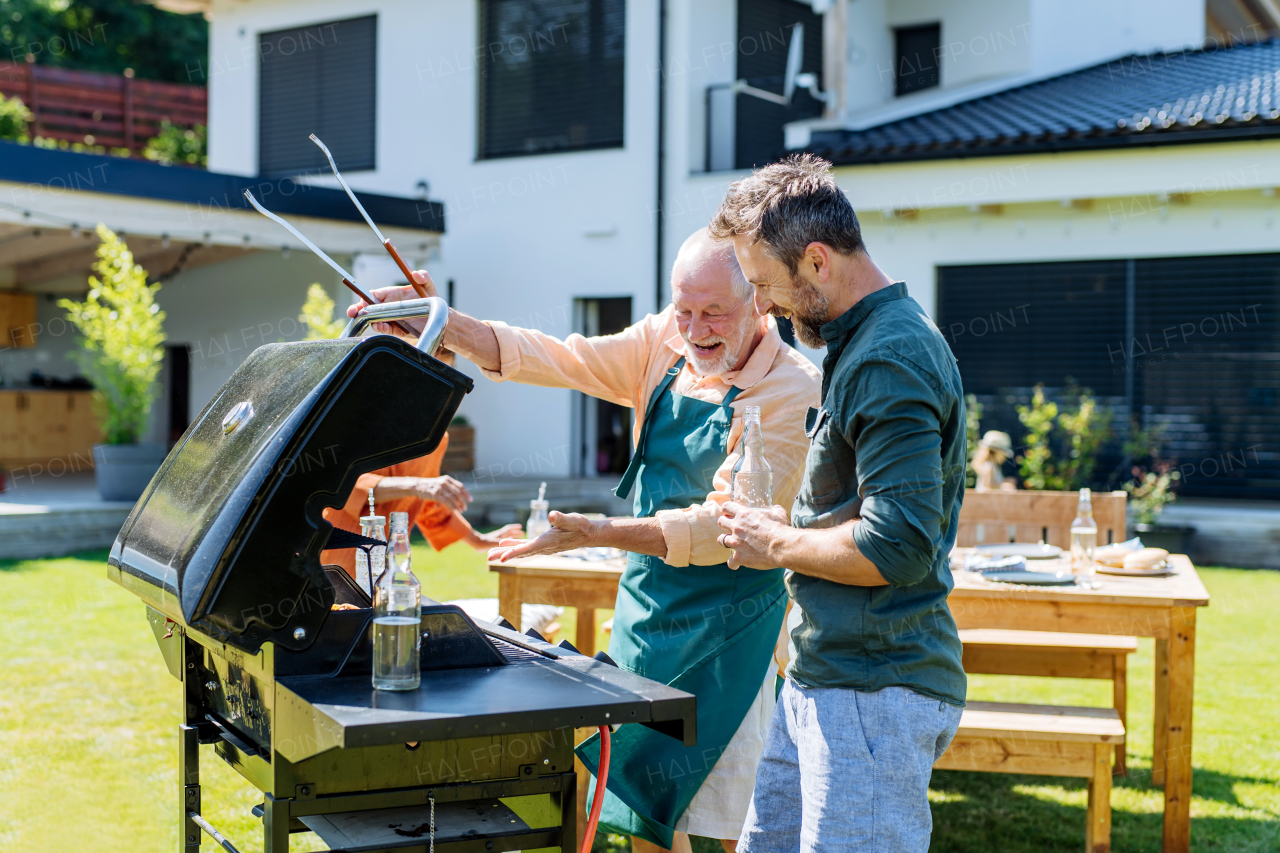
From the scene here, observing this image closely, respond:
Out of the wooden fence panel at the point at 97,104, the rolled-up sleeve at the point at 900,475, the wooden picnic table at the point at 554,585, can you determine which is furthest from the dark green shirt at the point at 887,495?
the wooden fence panel at the point at 97,104

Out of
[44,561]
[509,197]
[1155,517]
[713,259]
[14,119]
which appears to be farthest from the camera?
[14,119]

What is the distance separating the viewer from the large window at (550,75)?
547 inches

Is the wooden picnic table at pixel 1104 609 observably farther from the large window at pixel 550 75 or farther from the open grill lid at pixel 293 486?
the large window at pixel 550 75

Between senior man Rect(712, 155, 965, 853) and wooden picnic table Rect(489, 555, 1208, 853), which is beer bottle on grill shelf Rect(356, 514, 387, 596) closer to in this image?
senior man Rect(712, 155, 965, 853)

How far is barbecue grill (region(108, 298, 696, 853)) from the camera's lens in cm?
183

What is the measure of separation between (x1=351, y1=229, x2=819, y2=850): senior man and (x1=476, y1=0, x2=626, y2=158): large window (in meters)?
11.3

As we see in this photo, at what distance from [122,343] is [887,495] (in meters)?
10.2

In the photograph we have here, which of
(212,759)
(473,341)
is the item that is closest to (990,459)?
(212,759)

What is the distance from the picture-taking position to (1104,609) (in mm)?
3865

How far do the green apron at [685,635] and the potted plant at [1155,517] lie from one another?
7.91 m

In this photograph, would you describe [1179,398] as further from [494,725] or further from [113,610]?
[494,725]

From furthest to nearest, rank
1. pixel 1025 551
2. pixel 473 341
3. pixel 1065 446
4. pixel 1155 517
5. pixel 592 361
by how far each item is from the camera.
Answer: pixel 1065 446, pixel 1155 517, pixel 1025 551, pixel 592 361, pixel 473 341

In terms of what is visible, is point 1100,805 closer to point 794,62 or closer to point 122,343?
point 122,343

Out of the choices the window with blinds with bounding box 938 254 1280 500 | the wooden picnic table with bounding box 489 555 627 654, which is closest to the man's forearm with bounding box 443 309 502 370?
the wooden picnic table with bounding box 489 555 627 654
